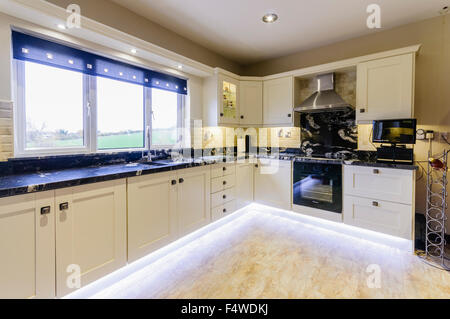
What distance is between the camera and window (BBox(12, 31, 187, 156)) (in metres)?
1.76

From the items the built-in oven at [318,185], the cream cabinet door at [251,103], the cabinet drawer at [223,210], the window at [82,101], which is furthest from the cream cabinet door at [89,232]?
the cream cabinet door at [251,103]

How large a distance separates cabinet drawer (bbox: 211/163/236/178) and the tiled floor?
0.77 m

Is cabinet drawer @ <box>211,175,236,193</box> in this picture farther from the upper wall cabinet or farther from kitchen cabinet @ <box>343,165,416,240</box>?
kitchen cabinet @ <box>343,165,416,240</box>

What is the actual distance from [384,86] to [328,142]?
3.26 feet

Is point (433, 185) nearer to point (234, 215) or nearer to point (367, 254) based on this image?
point (367, 254)

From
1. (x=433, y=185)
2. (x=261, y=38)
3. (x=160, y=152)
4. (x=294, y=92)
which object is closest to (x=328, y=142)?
(x=294, y=92)

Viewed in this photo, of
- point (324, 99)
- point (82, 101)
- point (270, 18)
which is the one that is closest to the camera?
point (82, 101)

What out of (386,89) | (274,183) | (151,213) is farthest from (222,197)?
(386,89)

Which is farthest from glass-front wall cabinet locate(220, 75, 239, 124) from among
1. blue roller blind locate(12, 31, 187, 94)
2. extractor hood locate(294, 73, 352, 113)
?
extractor hood locate(294, 73, 352, 113)

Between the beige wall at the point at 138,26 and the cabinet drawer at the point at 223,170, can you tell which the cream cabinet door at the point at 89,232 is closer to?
the cabinet drawer at the point at 223,170

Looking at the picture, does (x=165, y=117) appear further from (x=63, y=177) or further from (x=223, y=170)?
(x=63, y=177)

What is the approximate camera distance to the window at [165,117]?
2.79 m

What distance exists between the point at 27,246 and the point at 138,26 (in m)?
2.27

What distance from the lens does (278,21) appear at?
253 cm
